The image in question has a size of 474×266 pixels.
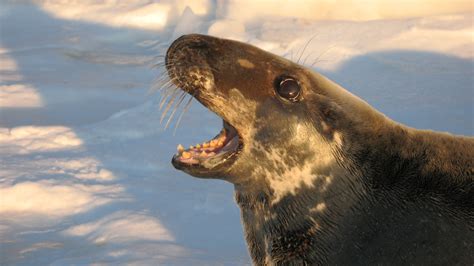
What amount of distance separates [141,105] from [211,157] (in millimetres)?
4268

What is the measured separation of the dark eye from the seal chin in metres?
0.21

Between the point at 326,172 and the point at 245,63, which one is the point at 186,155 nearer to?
the point at 245,63

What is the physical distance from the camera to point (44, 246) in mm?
4242

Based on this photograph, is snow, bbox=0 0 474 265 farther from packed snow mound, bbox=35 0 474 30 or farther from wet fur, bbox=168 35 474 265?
wet fur, bbox=168 35 474 265

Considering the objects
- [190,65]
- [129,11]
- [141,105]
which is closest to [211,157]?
[190,65]

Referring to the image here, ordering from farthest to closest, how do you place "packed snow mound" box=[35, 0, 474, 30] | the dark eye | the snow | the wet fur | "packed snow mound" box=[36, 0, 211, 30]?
"packed snow mound" box=[36, 0, 211, 30] < "packed snow mound" box=[35, 0, 474, 30] < the snow < the dark eye < the wet fur

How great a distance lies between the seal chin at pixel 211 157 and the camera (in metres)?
2.73

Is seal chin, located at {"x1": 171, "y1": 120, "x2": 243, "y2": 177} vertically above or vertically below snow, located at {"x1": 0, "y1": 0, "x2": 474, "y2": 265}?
below

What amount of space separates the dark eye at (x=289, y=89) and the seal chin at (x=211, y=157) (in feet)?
0.70

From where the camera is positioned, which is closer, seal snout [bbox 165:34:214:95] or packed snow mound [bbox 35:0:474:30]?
seal snout [bbox 165:34:214:95]

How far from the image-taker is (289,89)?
2715mm

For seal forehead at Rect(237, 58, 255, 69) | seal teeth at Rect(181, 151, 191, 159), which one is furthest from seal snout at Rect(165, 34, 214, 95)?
seal teeth at Rect(181, 151, 191, 159)

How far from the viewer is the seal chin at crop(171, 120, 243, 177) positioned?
273 centimetres

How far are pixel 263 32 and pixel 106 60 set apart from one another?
1.92 m
